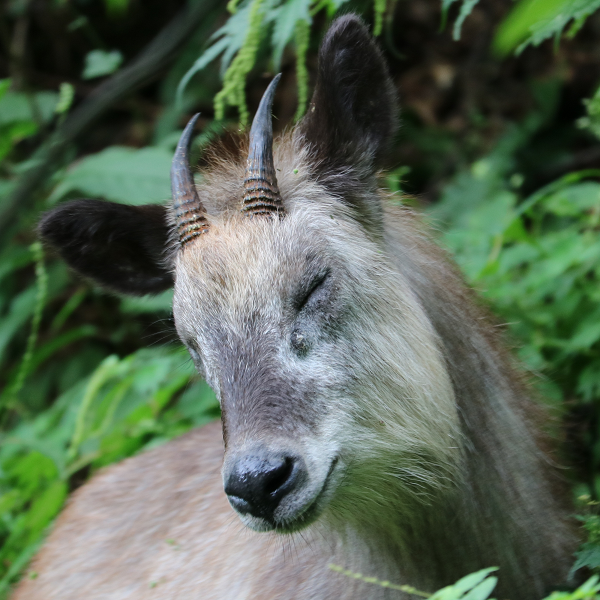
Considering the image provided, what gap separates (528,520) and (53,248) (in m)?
2.49

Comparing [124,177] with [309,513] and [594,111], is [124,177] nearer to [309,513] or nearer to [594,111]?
[594,111]

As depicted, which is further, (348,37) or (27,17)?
(27,17)

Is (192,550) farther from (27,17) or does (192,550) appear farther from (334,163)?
(27,17)

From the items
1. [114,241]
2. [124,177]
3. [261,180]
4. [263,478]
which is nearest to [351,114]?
[261,180]

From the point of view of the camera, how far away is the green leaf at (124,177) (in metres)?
5.79

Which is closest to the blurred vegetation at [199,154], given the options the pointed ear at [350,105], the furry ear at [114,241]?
the furry ear at [114,241]

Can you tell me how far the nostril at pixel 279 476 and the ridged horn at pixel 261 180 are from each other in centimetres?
106

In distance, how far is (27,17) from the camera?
31.3ft

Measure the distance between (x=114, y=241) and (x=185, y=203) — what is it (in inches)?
26.9

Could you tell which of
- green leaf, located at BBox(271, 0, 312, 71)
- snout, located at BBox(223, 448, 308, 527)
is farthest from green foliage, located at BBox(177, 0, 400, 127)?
Answer: snout, located at BBox(223, 448, 308, 527)

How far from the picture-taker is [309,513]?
291cm

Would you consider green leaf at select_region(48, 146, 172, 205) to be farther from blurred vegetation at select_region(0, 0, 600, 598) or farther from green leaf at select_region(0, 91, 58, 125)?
green leaf at select_region(0, 91, 58, 125)

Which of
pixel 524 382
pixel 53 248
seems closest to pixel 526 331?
pixel 524 382

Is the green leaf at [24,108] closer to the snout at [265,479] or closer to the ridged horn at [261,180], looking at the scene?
the ridged horn at [261,180]
